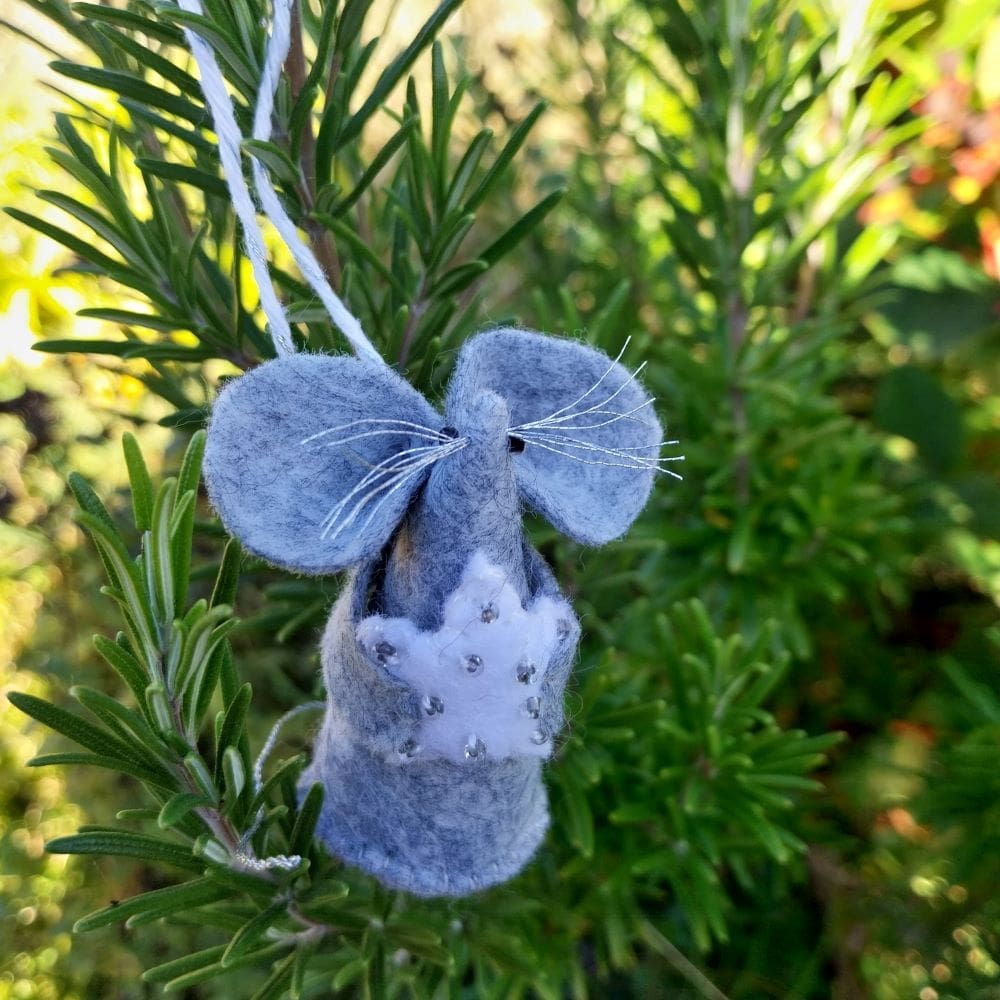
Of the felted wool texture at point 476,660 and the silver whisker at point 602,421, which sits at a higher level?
the silver whisker at point 602,421

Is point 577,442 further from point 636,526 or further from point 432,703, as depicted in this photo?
point 636,526

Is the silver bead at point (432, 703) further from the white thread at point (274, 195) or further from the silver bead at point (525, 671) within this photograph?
the white thread at point (274, 195)

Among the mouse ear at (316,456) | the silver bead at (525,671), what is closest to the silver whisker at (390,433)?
the mouse ear at (316,456)

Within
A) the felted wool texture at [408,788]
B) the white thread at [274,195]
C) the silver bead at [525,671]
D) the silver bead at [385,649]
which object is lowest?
the felted wool texture at [408,788]

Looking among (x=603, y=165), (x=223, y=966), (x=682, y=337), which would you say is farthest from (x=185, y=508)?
(x=603, y=165)

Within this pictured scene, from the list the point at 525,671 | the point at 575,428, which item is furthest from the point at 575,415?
the point at 525,671

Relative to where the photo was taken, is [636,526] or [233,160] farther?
[636,526]

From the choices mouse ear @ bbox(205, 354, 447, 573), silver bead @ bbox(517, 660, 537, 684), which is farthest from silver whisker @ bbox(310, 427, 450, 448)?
silver bead @ bbox(517, 660, 537, 684)
